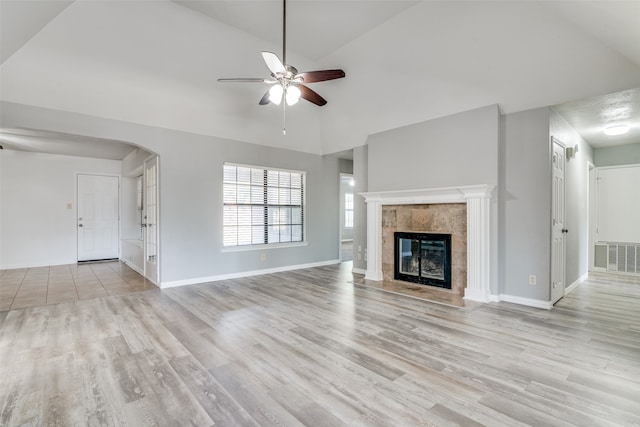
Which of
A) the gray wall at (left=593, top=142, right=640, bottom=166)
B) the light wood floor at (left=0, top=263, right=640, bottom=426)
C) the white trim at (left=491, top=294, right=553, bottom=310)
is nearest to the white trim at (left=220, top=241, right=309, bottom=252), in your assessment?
the light wood floor at (left=0, top=263, right=640, bottom=426)

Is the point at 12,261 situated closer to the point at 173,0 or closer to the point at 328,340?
the point at 173,0

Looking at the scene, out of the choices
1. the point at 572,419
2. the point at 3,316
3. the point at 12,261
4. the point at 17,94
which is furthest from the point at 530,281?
the point at 12,261

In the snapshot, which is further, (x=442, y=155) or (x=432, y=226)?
(x=432, y=226)

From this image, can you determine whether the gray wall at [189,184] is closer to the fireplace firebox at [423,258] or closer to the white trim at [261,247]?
the white trim at [261,247]

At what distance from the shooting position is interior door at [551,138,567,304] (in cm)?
395

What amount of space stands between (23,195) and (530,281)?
32.8 feet

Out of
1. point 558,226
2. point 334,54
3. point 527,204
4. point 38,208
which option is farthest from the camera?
point 38,208

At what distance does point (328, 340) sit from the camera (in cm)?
288

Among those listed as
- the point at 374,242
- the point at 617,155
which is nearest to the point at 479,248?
the point at 374,242

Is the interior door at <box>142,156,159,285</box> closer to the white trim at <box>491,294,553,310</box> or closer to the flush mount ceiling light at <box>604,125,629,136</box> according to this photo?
the white trim at <box>491,294,553,310</box>

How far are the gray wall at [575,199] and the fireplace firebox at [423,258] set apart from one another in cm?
184

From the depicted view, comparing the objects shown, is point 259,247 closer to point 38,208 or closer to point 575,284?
point 38,208

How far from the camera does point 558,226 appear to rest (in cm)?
416

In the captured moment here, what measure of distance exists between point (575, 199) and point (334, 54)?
4688mm
